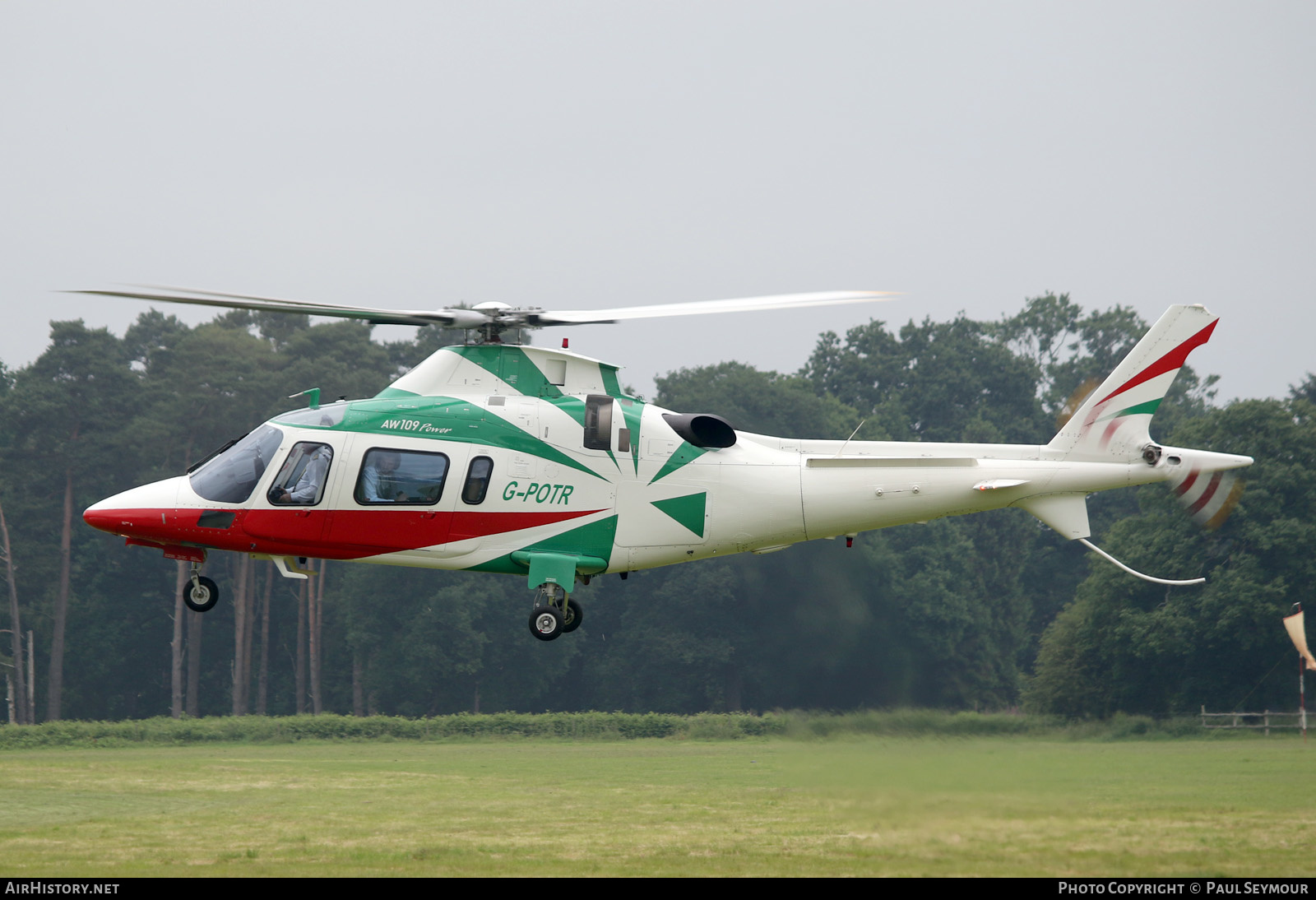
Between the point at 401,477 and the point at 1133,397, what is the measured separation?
9.14 metres

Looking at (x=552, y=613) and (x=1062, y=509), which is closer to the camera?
(x=552, y=613)

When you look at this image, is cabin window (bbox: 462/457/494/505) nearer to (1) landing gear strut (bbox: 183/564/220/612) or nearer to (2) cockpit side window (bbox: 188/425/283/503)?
(2) cockpit side window (bbox: 188/425/283/503)

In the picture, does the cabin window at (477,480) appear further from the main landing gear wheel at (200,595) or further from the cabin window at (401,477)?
the main landing gear wheel at (200,595)

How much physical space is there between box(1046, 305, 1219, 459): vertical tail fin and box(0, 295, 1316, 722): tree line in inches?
746

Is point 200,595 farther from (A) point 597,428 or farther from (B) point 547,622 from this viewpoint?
(A) point 597,428

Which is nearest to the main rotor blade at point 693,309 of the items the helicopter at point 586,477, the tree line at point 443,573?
the helicopter at point 586,477

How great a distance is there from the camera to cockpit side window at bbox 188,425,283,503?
17312mm

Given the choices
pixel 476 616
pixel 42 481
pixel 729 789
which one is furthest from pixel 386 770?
pixel 42 481

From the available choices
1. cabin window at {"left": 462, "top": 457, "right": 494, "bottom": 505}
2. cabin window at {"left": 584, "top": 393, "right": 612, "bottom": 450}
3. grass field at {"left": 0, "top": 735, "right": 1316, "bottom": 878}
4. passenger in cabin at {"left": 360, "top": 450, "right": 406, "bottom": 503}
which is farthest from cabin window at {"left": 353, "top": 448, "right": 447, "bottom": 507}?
grass field at {"left": 0, "top": 735, "right": 1316, "bottom": 878}

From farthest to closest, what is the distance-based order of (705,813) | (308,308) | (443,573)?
(443,573), (705,813), (308,308)

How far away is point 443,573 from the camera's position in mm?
65812

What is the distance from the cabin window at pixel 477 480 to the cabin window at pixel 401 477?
301mm

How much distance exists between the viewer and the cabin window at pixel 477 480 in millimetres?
16984

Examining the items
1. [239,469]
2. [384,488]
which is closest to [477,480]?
[384,488]
